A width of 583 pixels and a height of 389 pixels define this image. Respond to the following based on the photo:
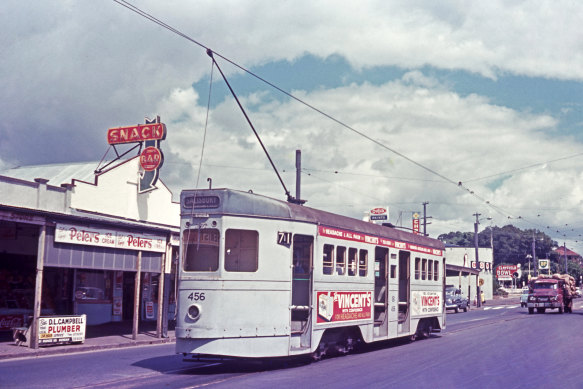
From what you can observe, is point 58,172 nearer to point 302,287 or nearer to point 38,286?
point 38,286

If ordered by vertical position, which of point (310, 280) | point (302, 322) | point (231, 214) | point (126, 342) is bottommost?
point (126, 342)

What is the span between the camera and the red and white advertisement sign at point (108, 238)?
18.2 meters

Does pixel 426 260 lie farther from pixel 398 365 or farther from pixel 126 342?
pixel 126 342

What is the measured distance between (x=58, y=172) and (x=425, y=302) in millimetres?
19392

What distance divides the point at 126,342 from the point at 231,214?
921 cm

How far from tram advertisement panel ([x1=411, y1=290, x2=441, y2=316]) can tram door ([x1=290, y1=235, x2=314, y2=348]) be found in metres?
5.79

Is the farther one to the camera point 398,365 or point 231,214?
point 398,365

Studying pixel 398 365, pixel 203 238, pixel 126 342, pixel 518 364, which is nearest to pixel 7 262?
pixel 126 342

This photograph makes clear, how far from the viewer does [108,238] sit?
19703 mm

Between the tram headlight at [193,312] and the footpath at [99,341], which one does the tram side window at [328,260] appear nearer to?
the tram headlight at [193,312]

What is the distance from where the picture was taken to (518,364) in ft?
45.9

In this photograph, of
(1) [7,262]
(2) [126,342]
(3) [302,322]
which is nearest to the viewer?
(3) [302,322]

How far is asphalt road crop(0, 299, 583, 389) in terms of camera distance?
10820 millimetres

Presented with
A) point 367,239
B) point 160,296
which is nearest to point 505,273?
point 160,296
